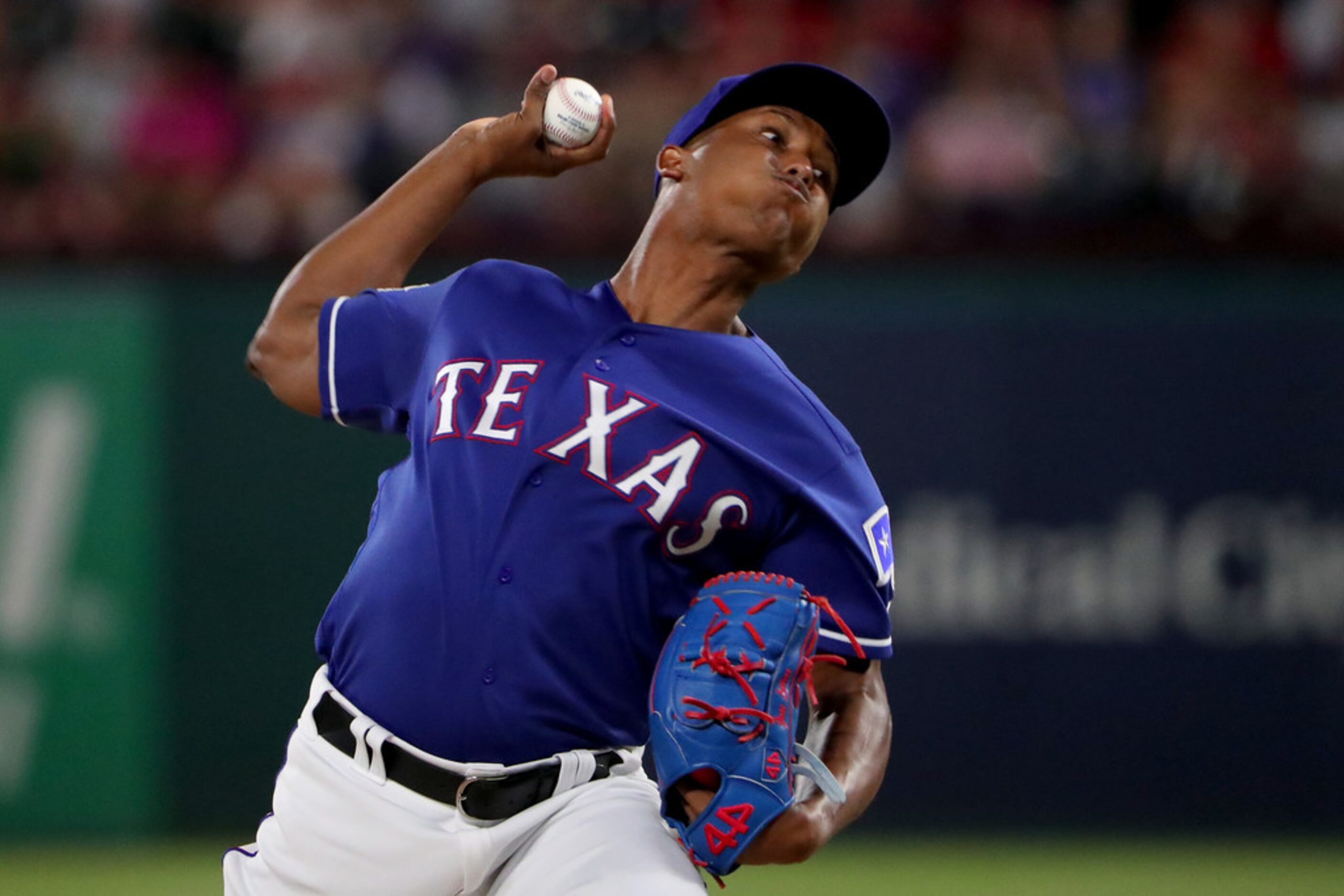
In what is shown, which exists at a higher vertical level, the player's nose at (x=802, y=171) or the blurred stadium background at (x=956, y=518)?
the player's nose at (x=802, y=171)

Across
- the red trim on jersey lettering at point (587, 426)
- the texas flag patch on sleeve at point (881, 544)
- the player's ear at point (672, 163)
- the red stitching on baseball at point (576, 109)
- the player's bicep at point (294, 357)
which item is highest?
the red stitching on baseball at point (576, 109)

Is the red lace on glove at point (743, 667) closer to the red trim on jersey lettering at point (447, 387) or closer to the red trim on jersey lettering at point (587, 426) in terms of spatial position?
the red trim on jersey lettering at point (587, 426)

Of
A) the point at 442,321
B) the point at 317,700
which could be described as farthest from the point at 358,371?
the point at 317,700

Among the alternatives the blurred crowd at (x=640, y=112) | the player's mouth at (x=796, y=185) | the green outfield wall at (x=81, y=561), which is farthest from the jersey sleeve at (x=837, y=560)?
the green outfield wall at (x=81, y=561)

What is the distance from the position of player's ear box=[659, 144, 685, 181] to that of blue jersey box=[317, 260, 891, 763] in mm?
439

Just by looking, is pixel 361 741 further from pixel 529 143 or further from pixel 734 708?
pixel 529 143

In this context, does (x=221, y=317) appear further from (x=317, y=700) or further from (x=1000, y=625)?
(x=317, y=700)

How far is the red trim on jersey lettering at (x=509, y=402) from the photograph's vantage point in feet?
9.83

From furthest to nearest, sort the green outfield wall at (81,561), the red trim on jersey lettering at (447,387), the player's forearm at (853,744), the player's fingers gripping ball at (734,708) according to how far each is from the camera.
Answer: the green outfield wall at (81,561)
the red trim on jersey lettering at (447,387)
the player's forearm at (853,744)
the player's fingers gripping ball at (734,708)

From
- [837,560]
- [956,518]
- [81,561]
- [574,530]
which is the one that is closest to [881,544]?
[837,560]

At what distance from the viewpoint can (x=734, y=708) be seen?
2693 millimetres

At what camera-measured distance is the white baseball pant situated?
109 inches

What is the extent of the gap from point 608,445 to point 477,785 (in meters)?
0.62

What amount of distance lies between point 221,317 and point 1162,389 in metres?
3.87
